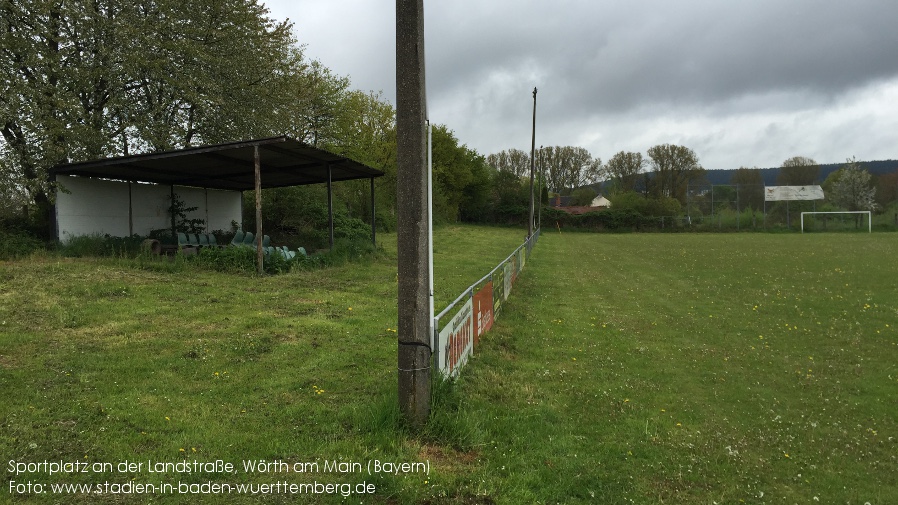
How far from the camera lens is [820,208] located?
5409 cm

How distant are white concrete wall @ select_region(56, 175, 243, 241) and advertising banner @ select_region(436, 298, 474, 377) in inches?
538

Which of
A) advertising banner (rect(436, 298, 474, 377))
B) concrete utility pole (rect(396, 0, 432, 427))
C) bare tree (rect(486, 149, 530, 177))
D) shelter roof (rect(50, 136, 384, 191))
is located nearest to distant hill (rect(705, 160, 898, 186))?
bare tree (rect(486, 149, 530, 177))

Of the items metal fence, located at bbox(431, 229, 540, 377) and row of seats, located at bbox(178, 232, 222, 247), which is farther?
row of seats, located at bbox(178, 232, 222, 247)

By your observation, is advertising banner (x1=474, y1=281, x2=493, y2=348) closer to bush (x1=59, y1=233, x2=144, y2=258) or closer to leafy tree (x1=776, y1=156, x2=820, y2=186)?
bush (x1=59, y1=233, x2=144, y2=258)

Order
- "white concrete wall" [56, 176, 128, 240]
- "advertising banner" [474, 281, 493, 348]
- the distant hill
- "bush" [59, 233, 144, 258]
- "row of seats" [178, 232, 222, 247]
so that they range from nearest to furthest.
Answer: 1. "advertising banner" [474, 281, 493, 348]
2. "bush" [59, 233, 144, 258]
3. "white concrete wall" [56, 176, 128, 240]
4. "row of seats" [178, 232, 222, 247]
5. the distant hill

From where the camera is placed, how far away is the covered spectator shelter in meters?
13.8

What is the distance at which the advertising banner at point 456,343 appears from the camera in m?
4.77

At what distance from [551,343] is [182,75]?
1651 centimetres

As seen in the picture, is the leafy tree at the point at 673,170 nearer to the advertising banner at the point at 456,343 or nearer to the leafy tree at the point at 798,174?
the leafy tree at the point at 798,174

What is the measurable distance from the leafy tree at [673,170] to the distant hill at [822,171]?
270 centimetres

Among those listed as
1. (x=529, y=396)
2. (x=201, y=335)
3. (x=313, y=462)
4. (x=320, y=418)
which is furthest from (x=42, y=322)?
(x=529, y=396)

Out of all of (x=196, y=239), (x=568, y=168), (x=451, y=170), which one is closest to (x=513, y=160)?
(x=568, y=168)

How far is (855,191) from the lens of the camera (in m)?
58.2

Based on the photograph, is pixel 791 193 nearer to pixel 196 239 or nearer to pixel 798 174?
pixel 798 174
